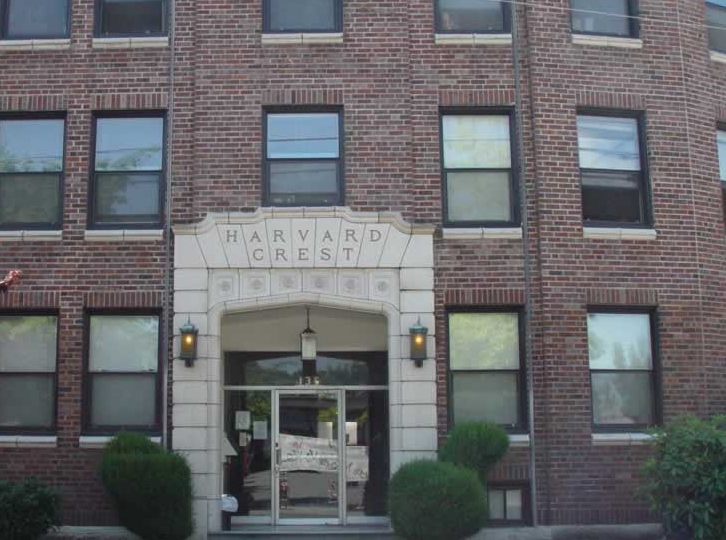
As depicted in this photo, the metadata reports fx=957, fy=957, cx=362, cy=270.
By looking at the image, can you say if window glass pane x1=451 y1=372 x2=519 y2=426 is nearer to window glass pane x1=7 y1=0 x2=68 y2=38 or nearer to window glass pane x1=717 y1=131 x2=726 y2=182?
window glass pane x1=717 y1=131 x2=726 y2=182

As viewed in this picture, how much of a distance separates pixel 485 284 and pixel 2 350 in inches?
285

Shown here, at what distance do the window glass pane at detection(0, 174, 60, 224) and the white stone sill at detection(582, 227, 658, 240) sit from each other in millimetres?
8070

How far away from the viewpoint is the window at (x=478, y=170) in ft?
47.8

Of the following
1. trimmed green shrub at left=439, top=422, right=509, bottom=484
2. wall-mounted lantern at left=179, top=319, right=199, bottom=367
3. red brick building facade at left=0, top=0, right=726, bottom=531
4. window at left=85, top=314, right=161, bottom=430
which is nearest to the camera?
trimmed green shrub at left=439, top=422, right=509, bottom=484

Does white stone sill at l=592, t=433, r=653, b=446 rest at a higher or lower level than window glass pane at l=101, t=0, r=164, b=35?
lower

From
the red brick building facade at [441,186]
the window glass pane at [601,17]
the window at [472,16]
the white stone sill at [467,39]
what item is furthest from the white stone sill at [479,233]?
the window glass pane at [601,17]

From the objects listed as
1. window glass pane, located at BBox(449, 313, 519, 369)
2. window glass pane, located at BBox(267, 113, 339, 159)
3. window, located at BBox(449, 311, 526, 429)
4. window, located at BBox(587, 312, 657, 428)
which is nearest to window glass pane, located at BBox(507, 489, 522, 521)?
window, located at BBox(449, 311, 526, 429)

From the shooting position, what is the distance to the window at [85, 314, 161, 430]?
46.0ft

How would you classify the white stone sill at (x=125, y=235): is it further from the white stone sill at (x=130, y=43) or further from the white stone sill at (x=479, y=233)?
the white stone sill at (x=479, y=233)

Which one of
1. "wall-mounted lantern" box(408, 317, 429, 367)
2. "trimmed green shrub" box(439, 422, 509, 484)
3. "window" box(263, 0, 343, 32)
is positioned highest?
"window" box(263, 0, 343, 32)

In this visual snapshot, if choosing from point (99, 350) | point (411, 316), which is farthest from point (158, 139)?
point (411, 316)

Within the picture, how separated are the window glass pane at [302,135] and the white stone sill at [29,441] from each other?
206 inches

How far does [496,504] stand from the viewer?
45.4ft

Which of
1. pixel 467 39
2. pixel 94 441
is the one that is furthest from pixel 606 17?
pixel 94 441
